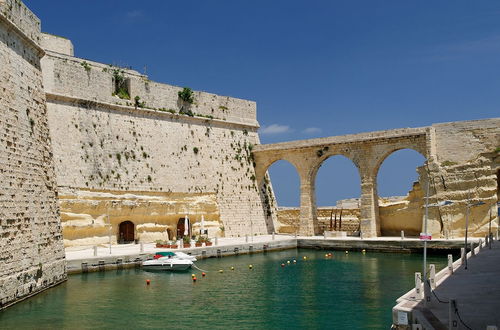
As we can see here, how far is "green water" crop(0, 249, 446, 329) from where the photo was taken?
12.4 meters

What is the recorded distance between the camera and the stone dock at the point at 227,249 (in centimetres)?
2017

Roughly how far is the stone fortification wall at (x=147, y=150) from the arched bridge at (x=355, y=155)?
281cm

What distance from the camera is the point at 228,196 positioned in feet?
108

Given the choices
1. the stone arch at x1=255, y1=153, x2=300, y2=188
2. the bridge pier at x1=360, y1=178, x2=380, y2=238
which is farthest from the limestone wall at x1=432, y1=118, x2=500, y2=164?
the stone arch at x1=255, y1=153, x2=300, y2=188

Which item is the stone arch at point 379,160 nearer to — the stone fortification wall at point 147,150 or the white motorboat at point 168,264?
the stone fortification wall at point 147,150

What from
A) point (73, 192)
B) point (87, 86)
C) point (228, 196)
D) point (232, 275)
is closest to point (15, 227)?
point (232, 275)

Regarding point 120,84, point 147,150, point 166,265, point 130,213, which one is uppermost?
point 120,84

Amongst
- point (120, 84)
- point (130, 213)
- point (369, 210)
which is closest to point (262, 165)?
point (369, 210)

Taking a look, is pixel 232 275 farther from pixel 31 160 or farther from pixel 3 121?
pixel 3 121

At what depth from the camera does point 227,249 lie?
2567cm

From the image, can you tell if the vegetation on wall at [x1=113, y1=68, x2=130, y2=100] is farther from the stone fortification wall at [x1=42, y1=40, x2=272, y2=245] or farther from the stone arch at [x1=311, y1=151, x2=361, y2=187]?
the stone arch at [x1=311, y1=151, x2=361, y2=187]

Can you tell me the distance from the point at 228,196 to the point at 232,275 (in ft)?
43.8

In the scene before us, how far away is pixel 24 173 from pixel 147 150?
1466 cm

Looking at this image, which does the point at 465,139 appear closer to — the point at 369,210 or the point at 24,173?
the point at 369,210
